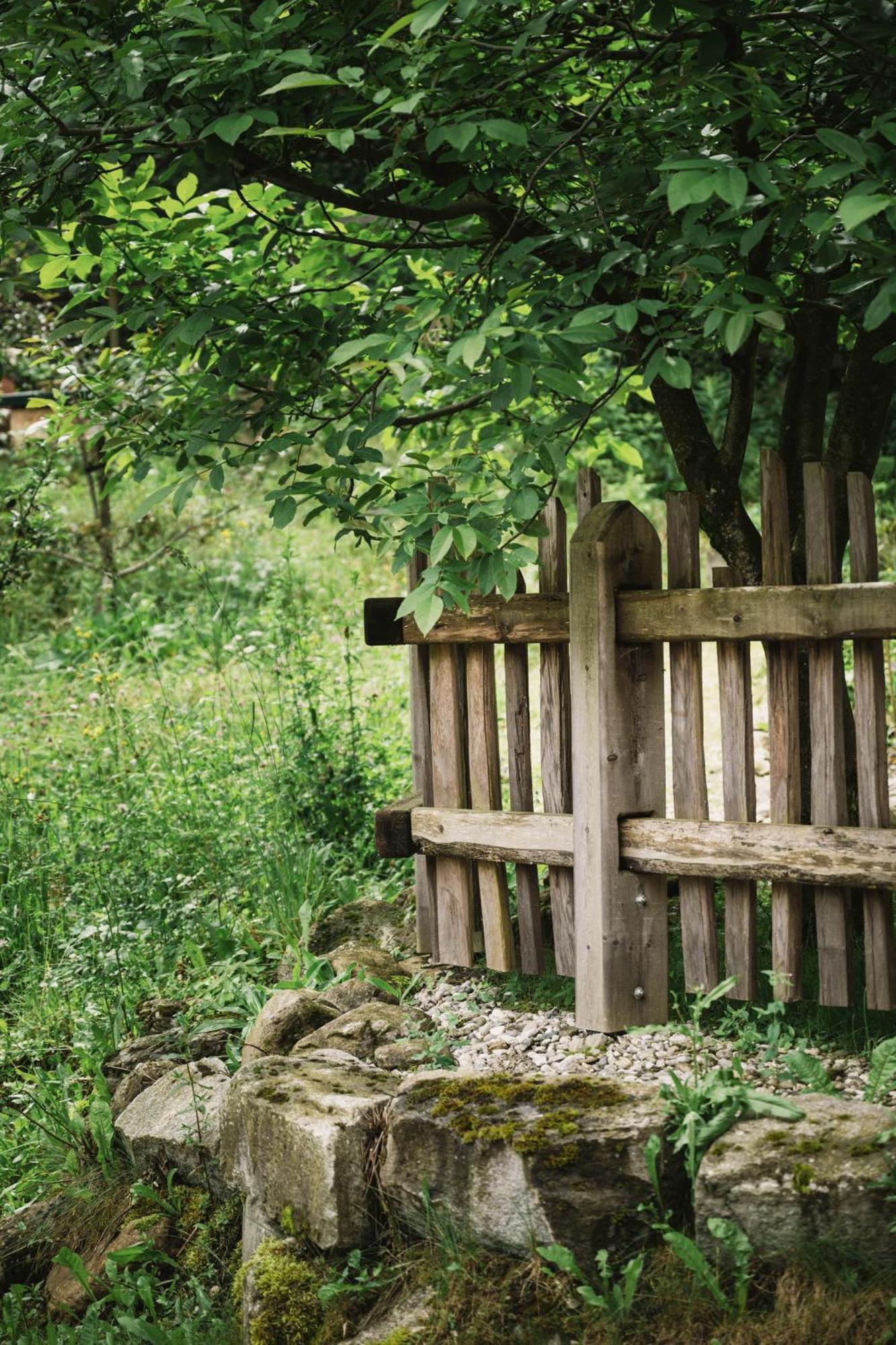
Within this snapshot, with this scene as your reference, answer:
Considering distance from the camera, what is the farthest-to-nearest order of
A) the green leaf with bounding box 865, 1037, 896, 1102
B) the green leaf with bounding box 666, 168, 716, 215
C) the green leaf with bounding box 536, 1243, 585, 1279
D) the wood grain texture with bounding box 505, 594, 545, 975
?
the wood grain texture with bounding box 505, 594, 545, 975 < the green leaf with bounding box 865, 1037, 896, 1102 < the green leaf with bounding box 536, 1243, 585, 1279 < the green leaf with bounding box 666, 168, 716, 215

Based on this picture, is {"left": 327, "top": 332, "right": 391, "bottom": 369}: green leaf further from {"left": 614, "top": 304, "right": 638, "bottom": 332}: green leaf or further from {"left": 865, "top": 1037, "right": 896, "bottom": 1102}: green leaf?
{"left": 865, "top": 1037, "right": 896, "bottom": 1102}: green leaf

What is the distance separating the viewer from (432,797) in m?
4.39

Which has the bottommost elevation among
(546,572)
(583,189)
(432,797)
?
(432,797)

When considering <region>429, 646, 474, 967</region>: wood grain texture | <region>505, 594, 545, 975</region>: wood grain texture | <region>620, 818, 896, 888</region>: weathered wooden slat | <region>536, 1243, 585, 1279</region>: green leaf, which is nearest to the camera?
<region>536, 1243, 585, 1279</region>: green leaf

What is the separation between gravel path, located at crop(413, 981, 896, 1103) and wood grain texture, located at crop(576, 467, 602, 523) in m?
1.63

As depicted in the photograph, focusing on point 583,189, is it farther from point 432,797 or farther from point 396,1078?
point 396,1078

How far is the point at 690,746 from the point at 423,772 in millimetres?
1111

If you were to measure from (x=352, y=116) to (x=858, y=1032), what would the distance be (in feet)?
10.3

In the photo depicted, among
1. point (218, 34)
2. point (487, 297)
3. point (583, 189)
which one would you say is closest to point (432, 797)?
point (487, 297)

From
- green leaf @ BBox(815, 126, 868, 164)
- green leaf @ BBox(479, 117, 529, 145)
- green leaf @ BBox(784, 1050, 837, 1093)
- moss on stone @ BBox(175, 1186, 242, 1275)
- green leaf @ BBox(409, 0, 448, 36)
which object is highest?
green leaf @ BBox(409, 0, 448, 36)

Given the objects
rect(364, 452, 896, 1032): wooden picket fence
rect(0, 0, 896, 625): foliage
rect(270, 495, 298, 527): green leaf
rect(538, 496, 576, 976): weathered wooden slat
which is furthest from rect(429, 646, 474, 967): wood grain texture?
rect(270, 495, 298, 527): green leaf

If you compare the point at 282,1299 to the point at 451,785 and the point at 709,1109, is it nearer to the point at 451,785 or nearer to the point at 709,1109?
the point at 709,1109

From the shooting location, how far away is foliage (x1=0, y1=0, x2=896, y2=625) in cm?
292

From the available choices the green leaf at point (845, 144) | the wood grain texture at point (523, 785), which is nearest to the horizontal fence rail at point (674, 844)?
the wood grain texture at point (523, 785)
